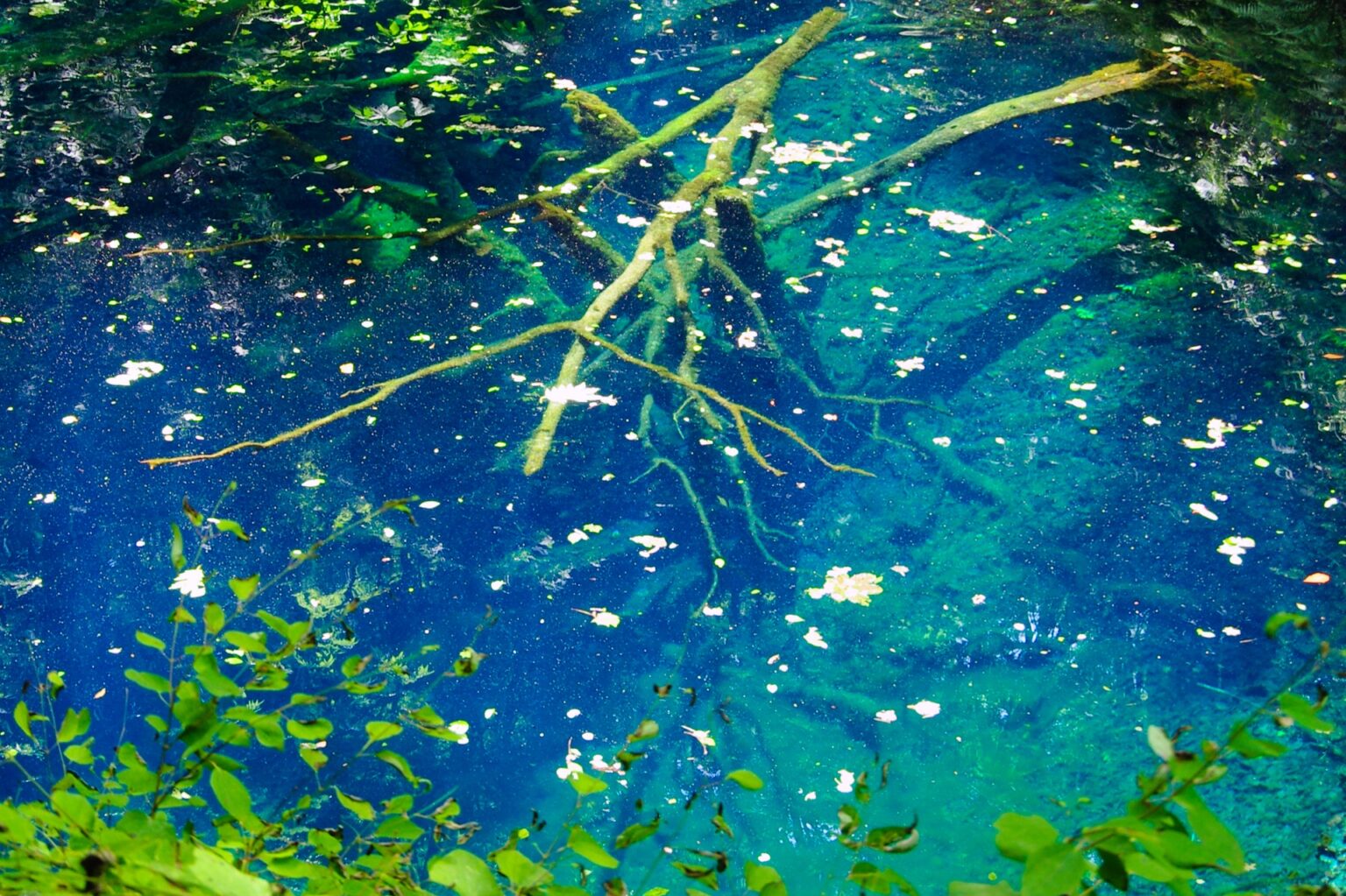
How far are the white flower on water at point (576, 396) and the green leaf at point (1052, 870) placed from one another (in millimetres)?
Result: 3166

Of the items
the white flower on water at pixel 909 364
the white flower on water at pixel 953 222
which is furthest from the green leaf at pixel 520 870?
the white flower on water at pixel 953 222

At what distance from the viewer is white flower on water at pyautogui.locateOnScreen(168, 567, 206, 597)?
3049mm

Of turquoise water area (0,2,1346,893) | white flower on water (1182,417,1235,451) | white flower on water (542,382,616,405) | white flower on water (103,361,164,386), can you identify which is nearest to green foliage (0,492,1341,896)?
turquoise water area (0,2,1346,893)

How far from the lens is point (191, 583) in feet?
10.1

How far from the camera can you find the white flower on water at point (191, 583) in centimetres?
305

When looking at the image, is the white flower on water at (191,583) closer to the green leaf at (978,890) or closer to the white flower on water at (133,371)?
the white flower on water at (133,371)

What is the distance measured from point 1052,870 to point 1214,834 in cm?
13

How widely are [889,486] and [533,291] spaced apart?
6.09ft

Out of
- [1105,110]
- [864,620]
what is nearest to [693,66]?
[1105,110]

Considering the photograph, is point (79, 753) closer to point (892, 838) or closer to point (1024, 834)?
point (892, 838)

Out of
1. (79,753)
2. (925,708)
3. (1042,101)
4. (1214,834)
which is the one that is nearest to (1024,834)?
(1214,834)

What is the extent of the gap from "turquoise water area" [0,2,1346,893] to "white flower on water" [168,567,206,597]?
0.13 meters

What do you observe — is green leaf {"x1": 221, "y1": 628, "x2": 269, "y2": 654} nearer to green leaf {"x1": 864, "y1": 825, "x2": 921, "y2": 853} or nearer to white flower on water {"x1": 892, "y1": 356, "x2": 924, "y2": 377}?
green leaf {"x1": 864, "y1": 825, "x2": 921, "y2": 853}

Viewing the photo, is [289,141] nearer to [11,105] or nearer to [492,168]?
[492,168]
